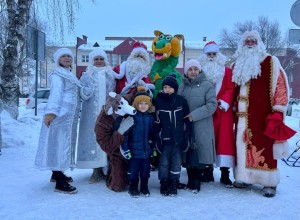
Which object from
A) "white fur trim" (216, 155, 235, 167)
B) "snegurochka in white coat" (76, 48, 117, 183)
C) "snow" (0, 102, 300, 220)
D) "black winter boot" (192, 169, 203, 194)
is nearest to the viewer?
"snow" (0, 102, 300, 220)

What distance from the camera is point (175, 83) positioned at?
15.1ft

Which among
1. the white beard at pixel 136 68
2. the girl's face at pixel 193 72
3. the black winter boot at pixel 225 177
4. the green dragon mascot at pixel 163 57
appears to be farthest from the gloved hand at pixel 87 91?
the black winter boot at pixel 225 177

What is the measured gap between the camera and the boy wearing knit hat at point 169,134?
14.9ft

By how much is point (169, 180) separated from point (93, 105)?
1.52 meters

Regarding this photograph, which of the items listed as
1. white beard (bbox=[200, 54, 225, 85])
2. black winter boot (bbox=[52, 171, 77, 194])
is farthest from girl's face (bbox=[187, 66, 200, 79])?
black winter boot (bbox=[52, 171, 77, 194])

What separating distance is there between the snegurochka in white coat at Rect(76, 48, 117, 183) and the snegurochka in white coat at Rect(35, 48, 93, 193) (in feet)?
0.93

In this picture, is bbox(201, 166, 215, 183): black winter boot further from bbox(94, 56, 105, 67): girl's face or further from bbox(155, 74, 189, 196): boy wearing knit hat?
bbox(94, 56, 105, 67): girl's face

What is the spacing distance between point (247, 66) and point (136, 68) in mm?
1522

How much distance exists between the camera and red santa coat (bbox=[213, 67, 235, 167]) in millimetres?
4867

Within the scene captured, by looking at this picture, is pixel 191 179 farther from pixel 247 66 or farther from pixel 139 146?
pixel 247 66

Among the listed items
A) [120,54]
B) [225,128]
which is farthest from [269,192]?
[120,54]

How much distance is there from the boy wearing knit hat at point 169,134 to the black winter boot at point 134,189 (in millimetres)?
315

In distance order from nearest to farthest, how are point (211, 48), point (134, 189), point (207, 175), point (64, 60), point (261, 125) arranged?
1. point (134, 189)
2. point (261, 125)
3. point (64, 60)
4. point (211, 48)
5. point (207, 175)

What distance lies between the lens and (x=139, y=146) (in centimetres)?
453
